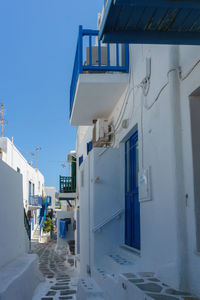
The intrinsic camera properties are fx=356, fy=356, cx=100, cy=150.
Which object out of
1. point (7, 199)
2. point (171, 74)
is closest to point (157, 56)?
point (171, 74)

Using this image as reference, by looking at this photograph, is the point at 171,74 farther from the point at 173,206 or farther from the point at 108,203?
the point at 108,203

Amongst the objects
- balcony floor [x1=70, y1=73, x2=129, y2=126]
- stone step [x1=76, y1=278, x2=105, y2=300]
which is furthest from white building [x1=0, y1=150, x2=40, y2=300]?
balcony floor [x1=70, y1=73, x2=129, y2=126]

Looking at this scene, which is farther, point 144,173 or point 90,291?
point 90,291

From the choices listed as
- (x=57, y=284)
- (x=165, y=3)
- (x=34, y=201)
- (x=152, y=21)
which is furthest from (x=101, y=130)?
(x=34, y=201)

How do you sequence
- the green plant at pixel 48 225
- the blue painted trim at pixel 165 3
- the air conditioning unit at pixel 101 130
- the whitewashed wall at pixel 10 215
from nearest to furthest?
the blue painted trim at pixel 165 3, the whitewashed wall at pixel 10 215, the air conditioning unit at pixel 101 130, the green plant at pixel 48 225

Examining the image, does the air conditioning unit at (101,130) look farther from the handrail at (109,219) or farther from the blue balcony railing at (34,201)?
the blue balcony railing at (34,201)

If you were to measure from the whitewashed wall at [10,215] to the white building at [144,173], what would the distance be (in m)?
1.68

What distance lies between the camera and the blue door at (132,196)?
268 inches

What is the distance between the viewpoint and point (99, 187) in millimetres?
7926

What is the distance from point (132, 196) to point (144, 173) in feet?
5.35

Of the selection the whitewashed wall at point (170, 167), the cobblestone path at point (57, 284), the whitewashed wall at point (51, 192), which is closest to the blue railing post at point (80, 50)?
the whitewashed wall at point (170, 167)

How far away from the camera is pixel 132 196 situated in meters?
7.12

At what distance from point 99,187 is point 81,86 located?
7.40 ft

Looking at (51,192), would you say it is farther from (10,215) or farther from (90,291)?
(90,291)
